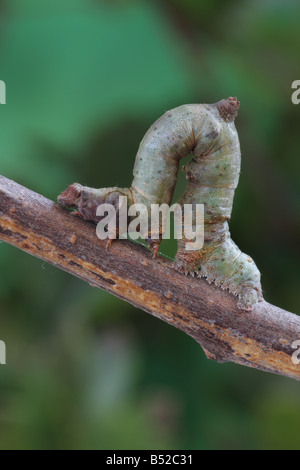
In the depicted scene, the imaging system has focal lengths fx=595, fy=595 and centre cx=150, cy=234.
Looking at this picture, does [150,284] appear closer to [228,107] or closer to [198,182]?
[198,182]

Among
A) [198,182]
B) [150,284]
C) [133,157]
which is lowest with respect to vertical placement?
[150,284]

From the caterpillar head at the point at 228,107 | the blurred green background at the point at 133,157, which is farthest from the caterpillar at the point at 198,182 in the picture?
the blurred green background at the point at 133,157

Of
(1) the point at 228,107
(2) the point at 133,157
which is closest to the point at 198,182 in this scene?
(1) the point at 228,107

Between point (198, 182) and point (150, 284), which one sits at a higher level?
point (198, 182)

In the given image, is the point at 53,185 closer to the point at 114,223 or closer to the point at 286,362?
the point at 114,223

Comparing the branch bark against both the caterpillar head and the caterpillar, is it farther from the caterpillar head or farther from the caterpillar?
the caterpillar head

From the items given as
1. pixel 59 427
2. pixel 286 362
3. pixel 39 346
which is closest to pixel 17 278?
pixel 39 346

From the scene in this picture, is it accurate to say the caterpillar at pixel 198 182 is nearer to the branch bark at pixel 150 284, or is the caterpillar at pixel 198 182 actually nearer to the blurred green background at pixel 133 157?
the branch bark at pixel 150 284
